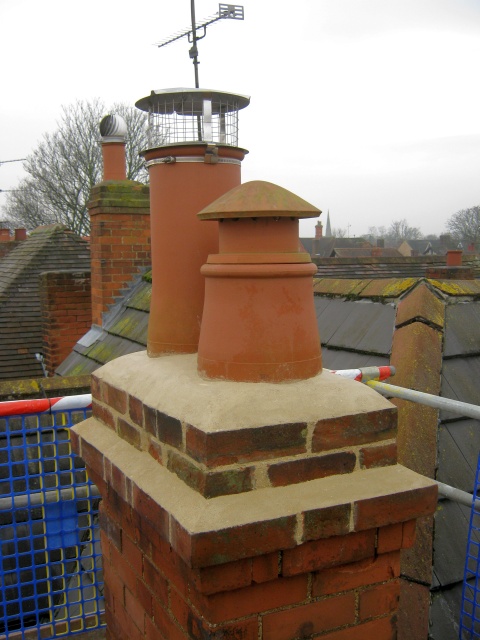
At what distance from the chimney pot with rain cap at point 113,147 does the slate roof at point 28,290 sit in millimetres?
4901

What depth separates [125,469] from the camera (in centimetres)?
147

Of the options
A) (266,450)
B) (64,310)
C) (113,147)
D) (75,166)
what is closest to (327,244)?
(75,166)

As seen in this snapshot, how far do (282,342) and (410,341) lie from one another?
1873mm

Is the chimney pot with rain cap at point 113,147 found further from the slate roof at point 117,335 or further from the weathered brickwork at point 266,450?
the weathered brickwork at point 266,450

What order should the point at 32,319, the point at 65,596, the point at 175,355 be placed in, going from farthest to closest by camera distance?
1. the point at 32,319
2. the point at 65,596
3. the point at 175,355

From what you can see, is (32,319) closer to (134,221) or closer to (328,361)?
(134,221)

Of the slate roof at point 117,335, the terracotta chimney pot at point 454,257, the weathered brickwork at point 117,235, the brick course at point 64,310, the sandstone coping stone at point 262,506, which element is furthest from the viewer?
the terracotta chimney pot at point 454,257

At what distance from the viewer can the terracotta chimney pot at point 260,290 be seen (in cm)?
140

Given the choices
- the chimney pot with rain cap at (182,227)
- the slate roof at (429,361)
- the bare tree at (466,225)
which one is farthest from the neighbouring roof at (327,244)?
the chimney pot with rain cap at (182,227)

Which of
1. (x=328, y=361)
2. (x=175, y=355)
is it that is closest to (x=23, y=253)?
(x=328, y=361)

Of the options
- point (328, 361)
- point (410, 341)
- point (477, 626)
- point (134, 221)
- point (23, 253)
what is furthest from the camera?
point (23, 253)

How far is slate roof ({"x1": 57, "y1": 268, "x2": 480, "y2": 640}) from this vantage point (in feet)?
7.19

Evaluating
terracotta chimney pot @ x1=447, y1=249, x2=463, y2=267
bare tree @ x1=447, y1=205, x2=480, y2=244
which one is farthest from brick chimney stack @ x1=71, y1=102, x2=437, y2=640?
bare tree @ x1=447, y1=205, x2=480, y2=244

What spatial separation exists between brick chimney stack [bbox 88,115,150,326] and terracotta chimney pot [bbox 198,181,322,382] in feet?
16.7
